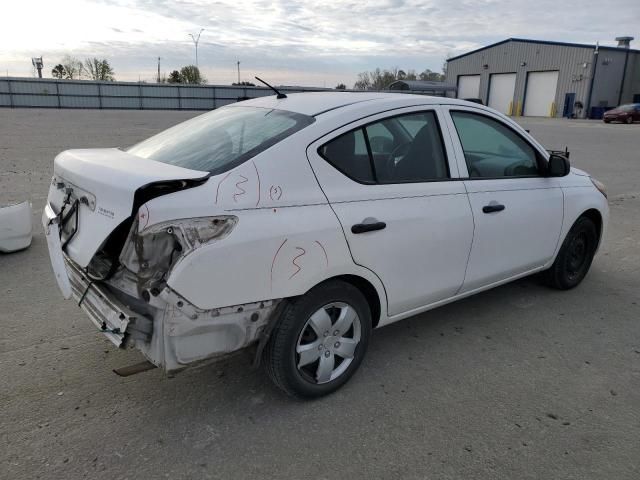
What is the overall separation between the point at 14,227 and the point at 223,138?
3.26 meters

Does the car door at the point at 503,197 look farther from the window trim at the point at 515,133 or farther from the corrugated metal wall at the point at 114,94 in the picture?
the corrugated metal wall at the point at 114,94

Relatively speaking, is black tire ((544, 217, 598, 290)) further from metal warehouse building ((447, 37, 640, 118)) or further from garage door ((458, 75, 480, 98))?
garage door ((458, 75, 480, 98))

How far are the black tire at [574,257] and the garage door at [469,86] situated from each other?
50.7 m

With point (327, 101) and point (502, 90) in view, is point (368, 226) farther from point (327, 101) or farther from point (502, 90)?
point (502, 90)

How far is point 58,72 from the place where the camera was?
268ft

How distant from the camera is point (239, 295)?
2.47m

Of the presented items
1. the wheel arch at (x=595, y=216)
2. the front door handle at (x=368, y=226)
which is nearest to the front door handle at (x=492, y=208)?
the front door handle at (x=368, y=226)

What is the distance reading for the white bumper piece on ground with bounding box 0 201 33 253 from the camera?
5.08 m

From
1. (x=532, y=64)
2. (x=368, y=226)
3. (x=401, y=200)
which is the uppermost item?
(x=532, y=64)

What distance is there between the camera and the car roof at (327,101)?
3139 millimetres

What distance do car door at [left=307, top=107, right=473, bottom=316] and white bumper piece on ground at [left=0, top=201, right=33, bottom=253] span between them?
380 cm

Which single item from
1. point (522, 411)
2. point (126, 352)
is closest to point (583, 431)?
point (522, 411)

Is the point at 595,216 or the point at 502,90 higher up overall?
the point at 502,90

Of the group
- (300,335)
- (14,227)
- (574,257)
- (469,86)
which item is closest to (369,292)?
(300,335)
